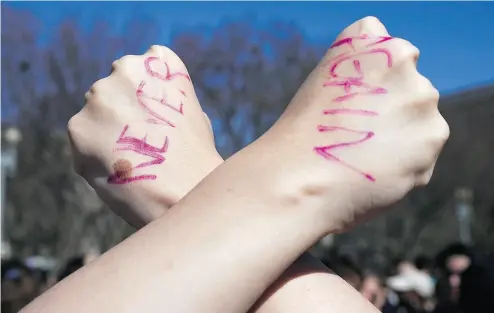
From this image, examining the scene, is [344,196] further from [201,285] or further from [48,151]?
[48,151]

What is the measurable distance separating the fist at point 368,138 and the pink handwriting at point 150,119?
139 millimetres

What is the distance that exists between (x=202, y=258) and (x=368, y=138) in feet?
0.68

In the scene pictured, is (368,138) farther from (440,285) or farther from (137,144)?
(440,285)

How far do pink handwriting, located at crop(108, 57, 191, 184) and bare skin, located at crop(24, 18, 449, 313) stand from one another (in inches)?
5.0

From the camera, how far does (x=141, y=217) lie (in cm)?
82

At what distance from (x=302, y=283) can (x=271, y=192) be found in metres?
0.10

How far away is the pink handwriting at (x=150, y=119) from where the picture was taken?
828 millimetres

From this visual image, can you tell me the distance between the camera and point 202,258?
2.09ft

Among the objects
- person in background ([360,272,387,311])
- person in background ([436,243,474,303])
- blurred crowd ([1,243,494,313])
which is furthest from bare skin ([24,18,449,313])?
person in background ([360,272,387,311])

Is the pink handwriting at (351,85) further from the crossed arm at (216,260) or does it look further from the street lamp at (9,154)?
the street lamp at (9,154)

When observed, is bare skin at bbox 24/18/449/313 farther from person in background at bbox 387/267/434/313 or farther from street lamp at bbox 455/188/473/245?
A: street lamp at bbox 455/188/473/245

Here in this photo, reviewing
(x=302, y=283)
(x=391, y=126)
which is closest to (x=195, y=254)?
(x=302, y=283)

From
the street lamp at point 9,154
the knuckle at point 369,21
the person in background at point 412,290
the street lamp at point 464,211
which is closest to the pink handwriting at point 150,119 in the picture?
the knuckle at point 369,21

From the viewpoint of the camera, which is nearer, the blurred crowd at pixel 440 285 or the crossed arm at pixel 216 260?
the crossed arm at pixel 216 260
